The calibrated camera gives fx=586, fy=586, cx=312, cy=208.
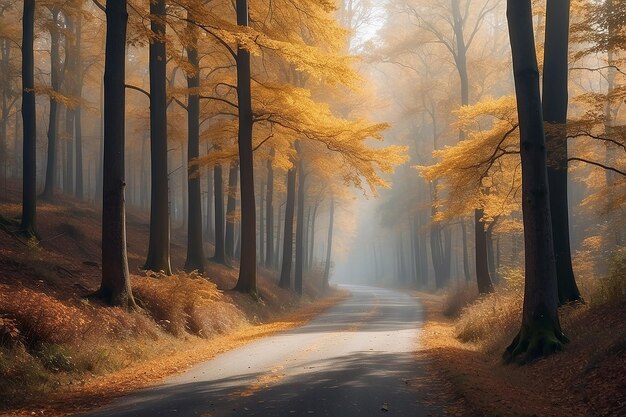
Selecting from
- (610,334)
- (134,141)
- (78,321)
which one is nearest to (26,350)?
(78,321)

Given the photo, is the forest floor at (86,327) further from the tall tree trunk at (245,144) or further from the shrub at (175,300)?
the tall tree trunk at (245,144)

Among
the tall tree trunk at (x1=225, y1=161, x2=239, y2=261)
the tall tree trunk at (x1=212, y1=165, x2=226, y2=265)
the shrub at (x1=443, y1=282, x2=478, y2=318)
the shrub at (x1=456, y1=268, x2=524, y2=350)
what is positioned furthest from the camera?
the tall tree trunk at (x1=225, y1=161, x2=239, y2=261)

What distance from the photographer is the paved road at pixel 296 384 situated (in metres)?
7.18

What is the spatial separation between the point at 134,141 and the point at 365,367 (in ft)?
111

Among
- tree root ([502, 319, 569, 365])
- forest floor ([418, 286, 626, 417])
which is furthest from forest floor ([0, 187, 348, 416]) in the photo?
tree root ([502, 319, 569, 365])

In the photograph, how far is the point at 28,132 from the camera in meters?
18.8

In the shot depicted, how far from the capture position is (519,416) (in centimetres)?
648

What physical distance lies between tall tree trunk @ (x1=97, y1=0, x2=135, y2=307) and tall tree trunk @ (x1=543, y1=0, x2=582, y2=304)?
9.60 m

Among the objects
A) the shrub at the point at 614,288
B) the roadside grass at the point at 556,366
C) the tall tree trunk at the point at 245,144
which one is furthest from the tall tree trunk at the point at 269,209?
the shrub at the point at 614,288

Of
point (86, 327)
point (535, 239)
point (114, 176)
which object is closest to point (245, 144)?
point (114, 176)

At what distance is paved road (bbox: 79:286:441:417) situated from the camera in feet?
23.6

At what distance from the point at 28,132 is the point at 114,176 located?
8.10 meters

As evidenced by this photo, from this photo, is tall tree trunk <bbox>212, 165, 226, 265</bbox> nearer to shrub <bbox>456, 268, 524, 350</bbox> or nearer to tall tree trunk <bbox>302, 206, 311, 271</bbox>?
shrub <bbox>456, 268, 524, 350</bbox>

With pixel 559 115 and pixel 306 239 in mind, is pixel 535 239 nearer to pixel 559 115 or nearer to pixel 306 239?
pixel 559 115
